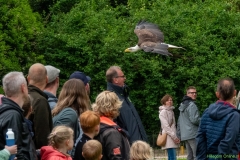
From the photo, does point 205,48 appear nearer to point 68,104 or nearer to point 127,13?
point 127,13

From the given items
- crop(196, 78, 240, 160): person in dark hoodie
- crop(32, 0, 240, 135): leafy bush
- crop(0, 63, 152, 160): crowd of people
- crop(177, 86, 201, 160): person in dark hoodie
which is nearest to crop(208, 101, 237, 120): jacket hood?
crop(196, 78, 240, 160): person in dark hoodie

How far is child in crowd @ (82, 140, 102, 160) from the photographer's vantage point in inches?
248

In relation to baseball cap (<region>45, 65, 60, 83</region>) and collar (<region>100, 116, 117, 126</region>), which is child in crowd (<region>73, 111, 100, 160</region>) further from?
baseball cap (<region>45, 65, 60, 83</region>)

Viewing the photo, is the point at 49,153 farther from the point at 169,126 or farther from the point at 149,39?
the point at 149,39

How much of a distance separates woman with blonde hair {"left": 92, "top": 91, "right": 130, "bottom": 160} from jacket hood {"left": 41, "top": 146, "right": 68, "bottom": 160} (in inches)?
24.7

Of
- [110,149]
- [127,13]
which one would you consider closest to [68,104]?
[110,149]

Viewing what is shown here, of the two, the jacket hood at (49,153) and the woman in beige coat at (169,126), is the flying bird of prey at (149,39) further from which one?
the jacket hood at (49,153)

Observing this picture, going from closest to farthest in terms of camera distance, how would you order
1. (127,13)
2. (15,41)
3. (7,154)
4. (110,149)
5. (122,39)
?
(7,154)
(110,149)
(15,41)
(122,39)
(127,13)

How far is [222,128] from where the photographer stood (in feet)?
22.7

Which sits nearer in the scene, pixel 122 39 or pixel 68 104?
pixel 68 104

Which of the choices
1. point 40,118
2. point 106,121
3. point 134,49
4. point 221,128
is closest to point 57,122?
point 40,118

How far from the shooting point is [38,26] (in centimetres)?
2053

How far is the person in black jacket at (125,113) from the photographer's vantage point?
25.1 ft

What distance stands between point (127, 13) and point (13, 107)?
19.0 metres
